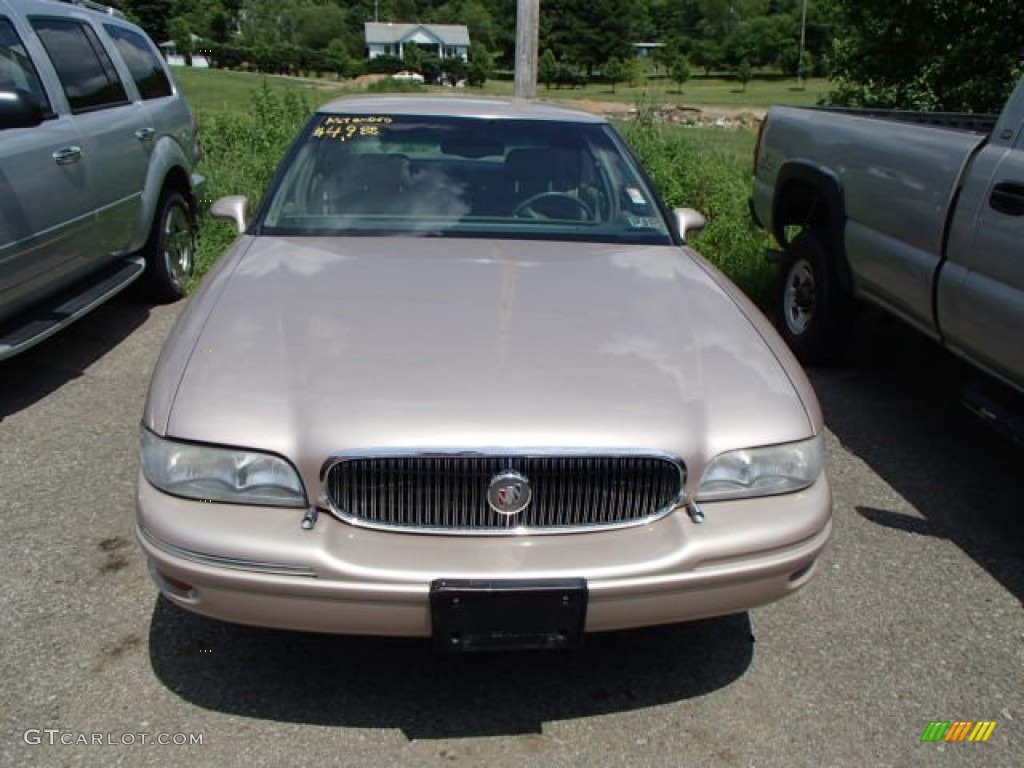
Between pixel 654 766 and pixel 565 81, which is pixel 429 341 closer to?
pixel 654 766

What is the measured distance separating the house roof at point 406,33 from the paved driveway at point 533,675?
359 ft

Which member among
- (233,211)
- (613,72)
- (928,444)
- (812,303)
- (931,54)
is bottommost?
(613,72)

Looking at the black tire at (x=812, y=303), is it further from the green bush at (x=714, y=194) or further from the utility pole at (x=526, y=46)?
the utility pole at (x=526, y=46)

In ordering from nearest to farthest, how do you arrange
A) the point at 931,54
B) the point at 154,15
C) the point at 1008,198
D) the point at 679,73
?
1. the point at 1008,198
2. the point at 931,54
3. the point at 154,15
4. the point at 679,73

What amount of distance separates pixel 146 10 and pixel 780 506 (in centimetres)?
8728

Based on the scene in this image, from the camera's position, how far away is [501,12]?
118500 millimetres

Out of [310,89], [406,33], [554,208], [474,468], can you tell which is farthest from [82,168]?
[406,33]

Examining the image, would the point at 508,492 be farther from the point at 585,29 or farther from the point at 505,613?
the point at 585,29

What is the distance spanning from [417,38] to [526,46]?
104 metres

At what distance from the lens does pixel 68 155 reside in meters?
Result: 5.08

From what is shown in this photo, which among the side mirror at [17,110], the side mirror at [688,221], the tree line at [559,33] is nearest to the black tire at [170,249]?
the side mirror at [17,110]

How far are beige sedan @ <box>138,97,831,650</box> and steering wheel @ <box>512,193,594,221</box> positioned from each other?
929 millimetres

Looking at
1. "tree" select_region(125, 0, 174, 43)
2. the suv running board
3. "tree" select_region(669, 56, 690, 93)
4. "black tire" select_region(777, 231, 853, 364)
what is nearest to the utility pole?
"black tire" select_region(777, 231, 853, 364)

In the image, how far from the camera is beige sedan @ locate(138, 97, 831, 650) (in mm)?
2318
